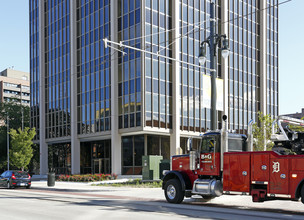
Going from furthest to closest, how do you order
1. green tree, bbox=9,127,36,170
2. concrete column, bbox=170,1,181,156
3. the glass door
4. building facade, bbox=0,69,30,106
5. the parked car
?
building facade, bbox=0,69,30,106 < green tree, bbox=9,127,36,170 < the glass door < concrete column, bbox=170,1,181,156 < the parked car

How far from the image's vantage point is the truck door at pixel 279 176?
Answer: 12742 millimetres

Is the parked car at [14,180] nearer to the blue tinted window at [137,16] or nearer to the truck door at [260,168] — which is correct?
the blue tinted window at [137,16]

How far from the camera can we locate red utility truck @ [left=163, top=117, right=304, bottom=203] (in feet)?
41.9

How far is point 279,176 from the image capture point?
12.9m

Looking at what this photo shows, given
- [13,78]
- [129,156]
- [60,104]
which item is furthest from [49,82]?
[13,78]

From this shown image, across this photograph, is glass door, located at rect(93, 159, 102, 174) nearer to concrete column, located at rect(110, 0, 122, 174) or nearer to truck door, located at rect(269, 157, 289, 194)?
concrete column, located at rect(110, 0, 122, 174)

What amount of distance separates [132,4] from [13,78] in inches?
4075

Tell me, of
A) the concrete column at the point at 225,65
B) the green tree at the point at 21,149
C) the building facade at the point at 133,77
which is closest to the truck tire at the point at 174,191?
the building facade at the point at 133,77

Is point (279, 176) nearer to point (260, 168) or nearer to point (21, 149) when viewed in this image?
point (260, 168)

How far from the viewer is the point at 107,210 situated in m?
13.8

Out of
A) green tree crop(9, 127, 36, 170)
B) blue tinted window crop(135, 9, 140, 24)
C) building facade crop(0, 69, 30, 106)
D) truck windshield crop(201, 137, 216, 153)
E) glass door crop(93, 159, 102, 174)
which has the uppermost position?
building facade crop(0, 69, 30, 106)

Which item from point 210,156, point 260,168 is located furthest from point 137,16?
point 260,168

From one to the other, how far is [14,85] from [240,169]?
130 metres

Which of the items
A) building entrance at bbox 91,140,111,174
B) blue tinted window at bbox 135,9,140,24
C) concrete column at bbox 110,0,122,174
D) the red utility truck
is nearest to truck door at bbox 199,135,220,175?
the red utility truck
